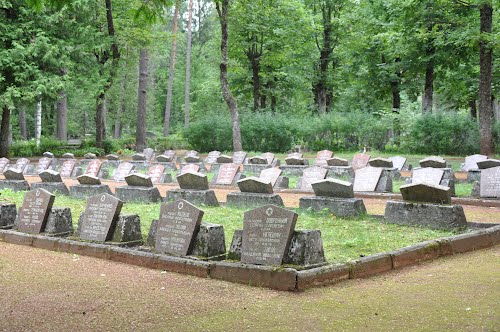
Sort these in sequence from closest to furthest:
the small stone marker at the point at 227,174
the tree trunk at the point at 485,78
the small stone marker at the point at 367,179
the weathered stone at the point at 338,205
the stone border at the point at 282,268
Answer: the stone border at the point at 282,268, the weathered stone at the point at 338,205, the small stone marker at the point at 367,179, the small stone marker at the point at 227,174, the tree trunk at the point at 485,78

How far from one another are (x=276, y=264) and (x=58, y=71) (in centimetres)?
2522

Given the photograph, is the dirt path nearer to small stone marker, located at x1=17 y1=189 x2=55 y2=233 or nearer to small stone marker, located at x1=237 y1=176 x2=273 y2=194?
small stone marker, located at x1=17 y1=189 x2=55 y2=233

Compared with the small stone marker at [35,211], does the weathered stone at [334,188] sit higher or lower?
higher

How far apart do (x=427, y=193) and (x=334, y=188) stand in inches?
75.2

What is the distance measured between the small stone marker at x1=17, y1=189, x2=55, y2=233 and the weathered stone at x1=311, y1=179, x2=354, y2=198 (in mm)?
4810

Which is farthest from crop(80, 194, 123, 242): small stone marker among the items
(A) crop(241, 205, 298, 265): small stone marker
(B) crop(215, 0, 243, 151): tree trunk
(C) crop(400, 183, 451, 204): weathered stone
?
(B) crop(215, 0, 243, 151): tree trunk

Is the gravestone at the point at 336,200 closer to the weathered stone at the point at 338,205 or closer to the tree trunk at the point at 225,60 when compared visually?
the weathered stone at the point at 338,205

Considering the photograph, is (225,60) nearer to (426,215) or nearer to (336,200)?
(336,200)

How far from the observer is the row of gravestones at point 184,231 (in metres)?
7.04

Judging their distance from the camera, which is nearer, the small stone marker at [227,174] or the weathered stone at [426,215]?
the weathered stone at [426,215]

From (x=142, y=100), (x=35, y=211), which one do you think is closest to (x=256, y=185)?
(x=35, y=211)

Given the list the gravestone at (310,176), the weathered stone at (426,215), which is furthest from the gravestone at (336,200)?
the gravestone at (310,176)

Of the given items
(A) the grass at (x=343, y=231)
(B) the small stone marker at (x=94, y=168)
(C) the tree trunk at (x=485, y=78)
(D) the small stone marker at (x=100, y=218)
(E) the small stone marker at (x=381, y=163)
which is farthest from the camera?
(C) the tree trunk at (x=485, y=78)

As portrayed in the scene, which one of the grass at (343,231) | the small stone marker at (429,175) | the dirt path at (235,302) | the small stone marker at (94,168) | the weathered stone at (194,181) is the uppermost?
the small stone marker at (429,175)
